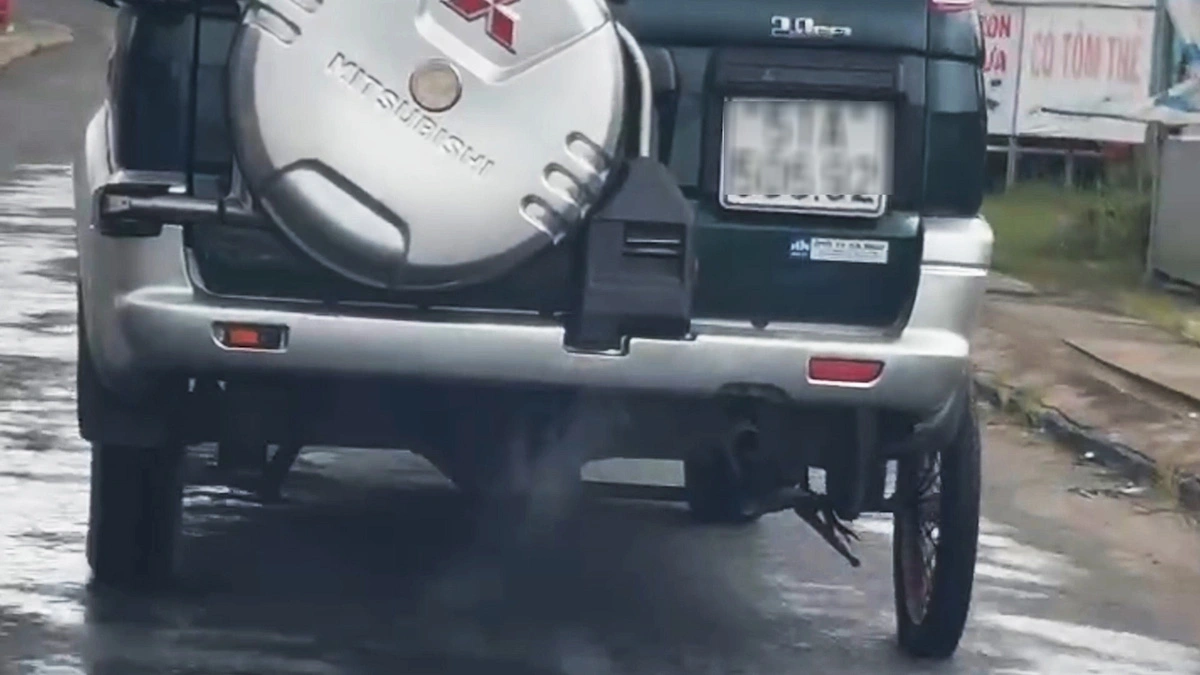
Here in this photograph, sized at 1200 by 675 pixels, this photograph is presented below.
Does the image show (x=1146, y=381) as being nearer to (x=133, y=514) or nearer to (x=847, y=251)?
(x=133, y=514)

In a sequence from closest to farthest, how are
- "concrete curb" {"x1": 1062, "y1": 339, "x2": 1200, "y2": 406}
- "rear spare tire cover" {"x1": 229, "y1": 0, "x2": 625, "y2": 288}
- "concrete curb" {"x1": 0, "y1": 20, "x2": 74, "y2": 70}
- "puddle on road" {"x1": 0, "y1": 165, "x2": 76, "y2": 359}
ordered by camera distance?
"rear spare tire cover" {"x1": 229, "y1": 0, "x2": 625, "y2": 288}
"concrete curb" {"x1": 1062, "y1": 339, "x2": 1200, "y2": 406}
"puddle on road" {"x1": 0, "y1": 165, "x2": 76, "y2": 359}
"concrete curb" {"x1": 0, "y1": 20, "x2": 74, "y2": 70}

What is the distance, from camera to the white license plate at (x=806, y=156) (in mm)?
6539

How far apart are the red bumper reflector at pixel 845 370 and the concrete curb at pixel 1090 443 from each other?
4.56 m

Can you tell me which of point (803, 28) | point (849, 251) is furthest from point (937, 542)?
point (803, 28)

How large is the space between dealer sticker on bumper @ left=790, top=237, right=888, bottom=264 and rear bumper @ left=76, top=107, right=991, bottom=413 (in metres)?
0.12

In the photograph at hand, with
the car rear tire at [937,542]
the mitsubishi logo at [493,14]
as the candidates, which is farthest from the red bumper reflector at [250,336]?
the car rear tire at [937,542]

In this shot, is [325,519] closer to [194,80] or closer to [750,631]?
[750,631]

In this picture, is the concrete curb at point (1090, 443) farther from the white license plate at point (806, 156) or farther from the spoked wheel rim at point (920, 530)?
the white license plate at point (806, 156)

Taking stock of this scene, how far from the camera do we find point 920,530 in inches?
308

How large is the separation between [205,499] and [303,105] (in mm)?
3383

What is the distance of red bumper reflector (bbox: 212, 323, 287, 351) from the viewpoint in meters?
6.45

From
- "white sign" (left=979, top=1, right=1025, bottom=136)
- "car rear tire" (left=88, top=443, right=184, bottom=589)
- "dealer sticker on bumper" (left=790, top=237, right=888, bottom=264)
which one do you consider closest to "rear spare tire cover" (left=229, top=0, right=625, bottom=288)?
"dealer sticker on bumper" (left=790, top=237, right=888, bottom=264)

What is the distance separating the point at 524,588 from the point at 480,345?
2067mm

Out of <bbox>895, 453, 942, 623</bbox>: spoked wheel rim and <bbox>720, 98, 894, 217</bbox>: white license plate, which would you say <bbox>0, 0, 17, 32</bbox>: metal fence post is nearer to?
<bbox>895, 453, 942, 623</bbox>: spoked wheel rim
